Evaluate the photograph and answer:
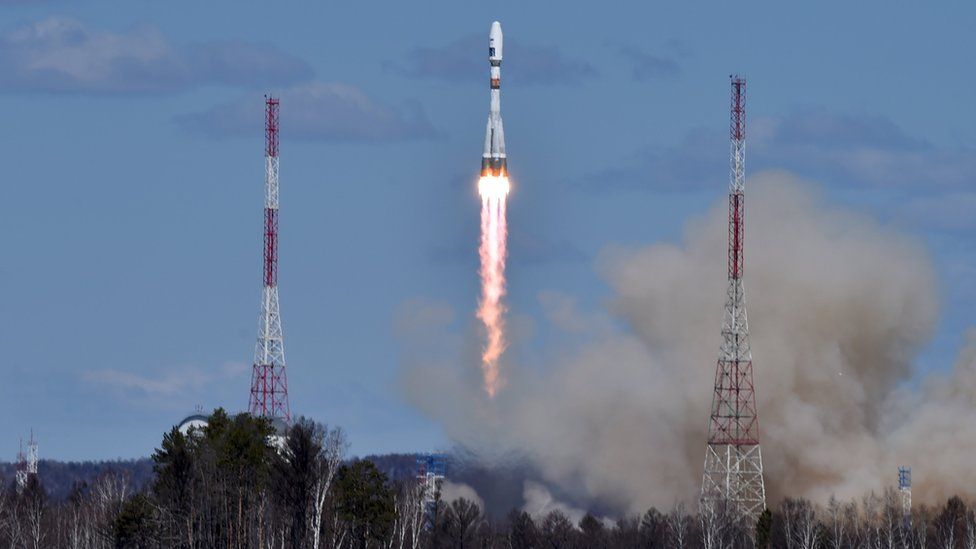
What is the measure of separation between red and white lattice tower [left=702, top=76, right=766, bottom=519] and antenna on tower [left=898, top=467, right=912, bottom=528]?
5253 mm

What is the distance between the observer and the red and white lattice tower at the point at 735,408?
3406 inches

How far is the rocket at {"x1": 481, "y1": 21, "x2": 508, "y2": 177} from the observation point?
84.0 meters

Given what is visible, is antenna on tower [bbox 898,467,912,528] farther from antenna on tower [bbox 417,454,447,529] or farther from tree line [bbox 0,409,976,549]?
antenna on tower [bbox 417,454,447,529]

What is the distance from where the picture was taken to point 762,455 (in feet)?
323

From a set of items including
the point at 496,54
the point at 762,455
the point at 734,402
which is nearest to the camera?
the point at 496,54

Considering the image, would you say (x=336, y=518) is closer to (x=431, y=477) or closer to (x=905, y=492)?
(x=431, y=477)

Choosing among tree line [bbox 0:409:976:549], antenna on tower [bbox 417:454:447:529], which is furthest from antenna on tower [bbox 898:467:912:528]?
antenna on tower [bbox 417:454:447:529]

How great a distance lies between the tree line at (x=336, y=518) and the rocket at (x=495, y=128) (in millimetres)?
11631

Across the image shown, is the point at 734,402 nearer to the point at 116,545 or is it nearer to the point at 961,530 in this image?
the point at 961,530

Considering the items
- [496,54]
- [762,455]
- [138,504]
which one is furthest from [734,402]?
[138,504]

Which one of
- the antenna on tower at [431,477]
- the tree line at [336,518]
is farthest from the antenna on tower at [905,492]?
the antenna on tower at [431,477]

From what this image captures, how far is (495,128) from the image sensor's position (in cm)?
8538

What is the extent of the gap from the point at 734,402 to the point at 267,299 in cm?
1785

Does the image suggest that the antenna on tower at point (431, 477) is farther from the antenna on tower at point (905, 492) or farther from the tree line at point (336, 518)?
the antenna on tower at point (905, 492)
